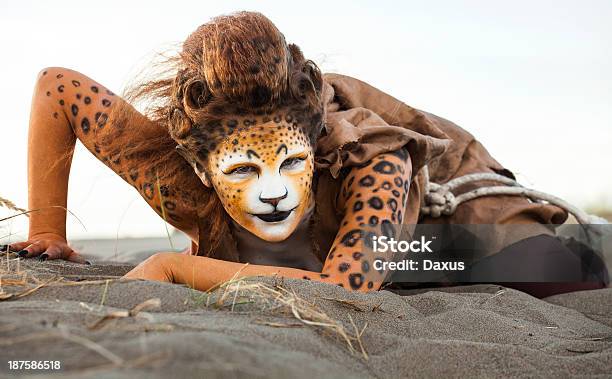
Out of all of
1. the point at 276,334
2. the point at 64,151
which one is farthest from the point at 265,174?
the point at 64,151

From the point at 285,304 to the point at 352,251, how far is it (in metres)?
0.80

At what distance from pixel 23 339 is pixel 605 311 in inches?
86.6

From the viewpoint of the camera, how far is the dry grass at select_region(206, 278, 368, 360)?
161cm

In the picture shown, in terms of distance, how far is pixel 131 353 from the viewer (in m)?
1.11

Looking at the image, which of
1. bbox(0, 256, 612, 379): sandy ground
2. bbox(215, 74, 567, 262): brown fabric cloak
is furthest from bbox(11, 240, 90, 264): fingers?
bbox(215, 74, 567, 262): brown fabric cloak

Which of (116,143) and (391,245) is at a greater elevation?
(116,143)

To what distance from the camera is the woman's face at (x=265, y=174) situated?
2.38 m

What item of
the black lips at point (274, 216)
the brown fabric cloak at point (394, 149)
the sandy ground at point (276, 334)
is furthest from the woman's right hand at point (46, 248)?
the black lips at point (274, 216)

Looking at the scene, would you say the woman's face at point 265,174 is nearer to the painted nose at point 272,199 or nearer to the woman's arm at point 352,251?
the painted nose at point 272,199

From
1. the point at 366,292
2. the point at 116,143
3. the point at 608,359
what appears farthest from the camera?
the point at 116,143

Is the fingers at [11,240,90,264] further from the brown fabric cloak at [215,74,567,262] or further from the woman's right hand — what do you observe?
the brown fabric cloak at [215,74,567,262]

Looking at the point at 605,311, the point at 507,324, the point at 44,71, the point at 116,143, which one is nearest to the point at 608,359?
the point at 507,324

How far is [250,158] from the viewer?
2.37 m

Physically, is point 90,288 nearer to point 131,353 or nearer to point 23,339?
point 23,339
